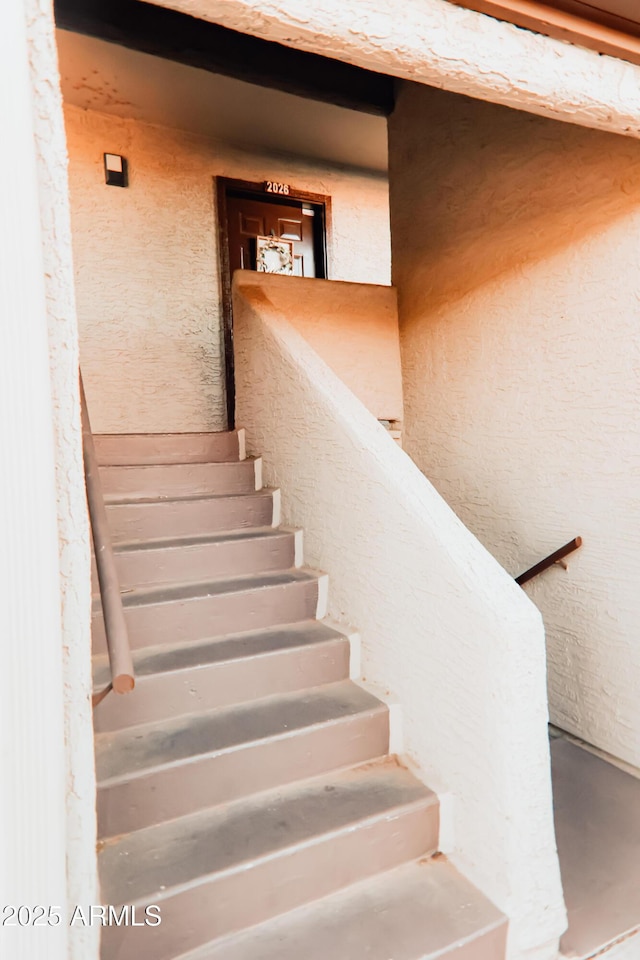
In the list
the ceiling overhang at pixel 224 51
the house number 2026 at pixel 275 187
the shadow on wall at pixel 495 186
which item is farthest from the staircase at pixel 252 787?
the house number 2026 at pixel 275 187

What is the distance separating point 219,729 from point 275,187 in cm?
389

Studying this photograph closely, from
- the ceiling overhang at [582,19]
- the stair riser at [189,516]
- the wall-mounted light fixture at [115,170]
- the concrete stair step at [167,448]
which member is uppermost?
the wall-mounted light fixture at [115,170]

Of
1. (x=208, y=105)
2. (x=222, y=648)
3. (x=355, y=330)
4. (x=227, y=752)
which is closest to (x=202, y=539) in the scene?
(x=222, y=648)

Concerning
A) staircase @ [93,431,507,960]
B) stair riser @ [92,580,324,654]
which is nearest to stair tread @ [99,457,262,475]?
staircase @ [93,431,507,960]

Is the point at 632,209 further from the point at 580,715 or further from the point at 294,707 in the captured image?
the point at 294,707

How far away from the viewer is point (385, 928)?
1.51 meters

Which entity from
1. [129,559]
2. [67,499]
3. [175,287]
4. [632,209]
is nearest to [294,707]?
[129,559]

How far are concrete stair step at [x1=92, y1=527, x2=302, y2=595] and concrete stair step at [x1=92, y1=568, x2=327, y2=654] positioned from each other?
6 cm

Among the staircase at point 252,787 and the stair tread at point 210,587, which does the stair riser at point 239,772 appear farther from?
the stair tread at point 210,587

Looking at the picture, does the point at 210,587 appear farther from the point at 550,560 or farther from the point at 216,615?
the point at 550,560

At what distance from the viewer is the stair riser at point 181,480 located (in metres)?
2.76

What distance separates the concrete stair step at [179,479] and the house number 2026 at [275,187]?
238cm

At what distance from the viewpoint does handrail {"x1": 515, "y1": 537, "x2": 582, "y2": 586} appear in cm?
251

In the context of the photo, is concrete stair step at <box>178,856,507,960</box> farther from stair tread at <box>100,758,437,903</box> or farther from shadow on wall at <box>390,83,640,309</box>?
shadow on wall at <box>390,83,640,309</box>
